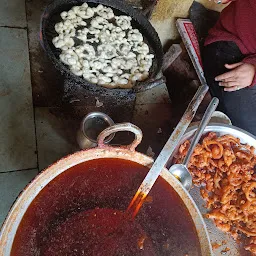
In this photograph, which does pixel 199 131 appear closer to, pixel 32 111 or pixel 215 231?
pixel 215 231

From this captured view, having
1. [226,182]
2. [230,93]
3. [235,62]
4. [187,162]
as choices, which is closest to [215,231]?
[226,182]

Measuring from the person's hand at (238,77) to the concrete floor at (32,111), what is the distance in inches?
22.4

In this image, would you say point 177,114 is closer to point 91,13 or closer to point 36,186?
point 91,13

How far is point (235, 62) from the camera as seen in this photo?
9.70 feet

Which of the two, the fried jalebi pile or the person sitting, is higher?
the person sitting

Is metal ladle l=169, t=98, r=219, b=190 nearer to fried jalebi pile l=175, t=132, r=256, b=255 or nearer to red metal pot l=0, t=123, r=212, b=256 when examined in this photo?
fried jalebi pile l=175, t=132, r=256, b=255

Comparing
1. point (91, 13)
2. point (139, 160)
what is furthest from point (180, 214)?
point (91, 13)

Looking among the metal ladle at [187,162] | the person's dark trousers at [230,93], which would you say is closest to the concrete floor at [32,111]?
the person's dark trousers at [230,93]

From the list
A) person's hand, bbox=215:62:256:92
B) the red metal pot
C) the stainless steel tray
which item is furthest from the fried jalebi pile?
person's hand, bbox=215:62:256:92

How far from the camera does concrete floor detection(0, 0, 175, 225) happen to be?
251 cm

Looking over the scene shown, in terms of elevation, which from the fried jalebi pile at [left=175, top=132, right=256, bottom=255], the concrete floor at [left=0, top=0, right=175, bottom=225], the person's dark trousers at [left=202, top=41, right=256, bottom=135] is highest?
the person's dark trousers at [left=202, top=41, right=256, bottom=135]

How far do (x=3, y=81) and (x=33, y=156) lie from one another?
0.63 meters

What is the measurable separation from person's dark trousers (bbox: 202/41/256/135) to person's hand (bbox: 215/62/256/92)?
0.06m

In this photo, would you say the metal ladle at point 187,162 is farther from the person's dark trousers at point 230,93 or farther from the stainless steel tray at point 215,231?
the person's dark trousers at point 230,93
